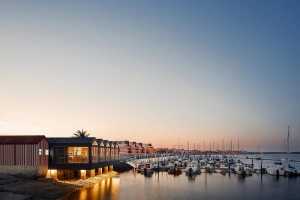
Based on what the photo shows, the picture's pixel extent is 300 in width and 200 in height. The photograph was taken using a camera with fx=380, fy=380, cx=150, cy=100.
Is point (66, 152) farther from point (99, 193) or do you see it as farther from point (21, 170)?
point (99, 193)

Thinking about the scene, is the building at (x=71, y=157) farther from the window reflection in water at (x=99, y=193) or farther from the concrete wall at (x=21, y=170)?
the concrete wall at (x=21, y=170)

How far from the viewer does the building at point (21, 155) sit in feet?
235

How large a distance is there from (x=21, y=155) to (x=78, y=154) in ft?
44.7

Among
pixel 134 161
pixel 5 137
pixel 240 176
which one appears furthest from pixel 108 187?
pixel 134 161

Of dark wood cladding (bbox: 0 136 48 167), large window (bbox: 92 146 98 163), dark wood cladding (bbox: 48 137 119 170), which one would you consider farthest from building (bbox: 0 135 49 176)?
large window (bbox: 92 146 98 163)

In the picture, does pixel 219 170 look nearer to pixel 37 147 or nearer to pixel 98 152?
pixel 98 152

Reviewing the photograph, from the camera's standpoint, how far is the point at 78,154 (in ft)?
270

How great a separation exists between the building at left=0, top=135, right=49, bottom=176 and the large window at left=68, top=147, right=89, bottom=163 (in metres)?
8.56

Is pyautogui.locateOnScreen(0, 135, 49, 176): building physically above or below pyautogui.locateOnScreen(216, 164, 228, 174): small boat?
above

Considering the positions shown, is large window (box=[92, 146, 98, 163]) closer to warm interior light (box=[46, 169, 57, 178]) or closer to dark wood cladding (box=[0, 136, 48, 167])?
warm interior light (box=[46, 169, 57, 178])

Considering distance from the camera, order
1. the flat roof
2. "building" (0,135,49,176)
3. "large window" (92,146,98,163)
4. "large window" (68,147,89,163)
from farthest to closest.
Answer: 1. "large window" (92,146,98,163)
2. "large window" (68,147,89,163)
3. the flat roof
4. "building" (0,135,49,176)

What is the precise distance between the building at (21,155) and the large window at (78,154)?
337 inches

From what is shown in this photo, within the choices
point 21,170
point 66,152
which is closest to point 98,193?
point 21,170

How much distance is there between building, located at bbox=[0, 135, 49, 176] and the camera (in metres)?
71.7
